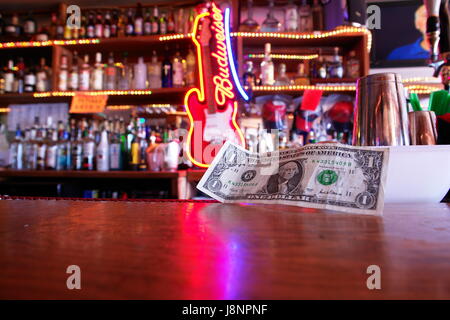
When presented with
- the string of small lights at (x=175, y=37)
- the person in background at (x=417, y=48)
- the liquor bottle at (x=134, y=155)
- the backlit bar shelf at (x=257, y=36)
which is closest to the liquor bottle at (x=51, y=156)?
the liquor bottle at (x=134, y=155)

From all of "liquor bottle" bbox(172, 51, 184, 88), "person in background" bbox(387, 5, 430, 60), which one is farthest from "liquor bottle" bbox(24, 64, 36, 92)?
"person in background" bbox(387, 5, 430, 60)

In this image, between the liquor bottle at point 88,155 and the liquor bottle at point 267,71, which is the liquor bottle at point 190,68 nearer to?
the liquor bottle at point 267,71

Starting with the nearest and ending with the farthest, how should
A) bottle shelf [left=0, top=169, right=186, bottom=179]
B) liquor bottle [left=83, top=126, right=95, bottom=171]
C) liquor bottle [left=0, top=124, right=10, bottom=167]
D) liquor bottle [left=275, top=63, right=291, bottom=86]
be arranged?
bottle shelf [left=0, top=169, right=186, bottom=179] < liquor bottle [left=83, top=126, right=95, bottom=171] < liquor bottle [left=275, top=63, right=291, bottom=86] < liquor bottle [left=0, top=124, right=10, bottom=167]

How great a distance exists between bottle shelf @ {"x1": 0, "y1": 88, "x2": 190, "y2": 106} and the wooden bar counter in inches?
83.0

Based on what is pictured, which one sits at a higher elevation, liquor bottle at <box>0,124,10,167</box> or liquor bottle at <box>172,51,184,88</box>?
liquor bottle at <box>172,51,184,88</box>

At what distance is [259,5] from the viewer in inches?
111

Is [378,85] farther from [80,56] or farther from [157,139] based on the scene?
[80,56]

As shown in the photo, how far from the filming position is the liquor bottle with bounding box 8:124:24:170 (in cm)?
268

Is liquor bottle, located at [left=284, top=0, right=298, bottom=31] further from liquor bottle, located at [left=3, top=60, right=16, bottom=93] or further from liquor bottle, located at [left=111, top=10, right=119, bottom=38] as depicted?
liquor bottle, located at [left=3, top=60, right=16, bottom=93]

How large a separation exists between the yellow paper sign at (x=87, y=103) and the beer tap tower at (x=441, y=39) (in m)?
2.11

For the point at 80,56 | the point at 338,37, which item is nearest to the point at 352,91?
the point at 338,37

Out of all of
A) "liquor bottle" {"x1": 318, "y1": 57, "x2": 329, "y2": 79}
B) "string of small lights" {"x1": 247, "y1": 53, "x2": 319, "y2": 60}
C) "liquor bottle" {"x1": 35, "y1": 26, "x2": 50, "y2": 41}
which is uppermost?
"liquor bottle" {"x1": 35, "y1": 26, "x2": 50, "y2": 41}

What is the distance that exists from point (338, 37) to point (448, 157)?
2.17m

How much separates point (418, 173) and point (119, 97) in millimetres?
2493
